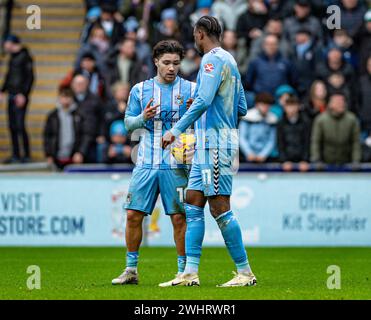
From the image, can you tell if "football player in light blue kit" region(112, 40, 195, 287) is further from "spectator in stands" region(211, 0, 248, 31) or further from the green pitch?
"spectator in stands" region(211, 0, 248, 31)

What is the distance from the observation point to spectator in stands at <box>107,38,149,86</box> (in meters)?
22.4

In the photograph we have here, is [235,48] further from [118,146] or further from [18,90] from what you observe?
[18,90]

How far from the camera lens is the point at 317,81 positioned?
21406mm

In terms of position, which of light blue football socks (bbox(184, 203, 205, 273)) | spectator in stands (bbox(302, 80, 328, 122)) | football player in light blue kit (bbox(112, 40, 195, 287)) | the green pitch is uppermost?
spectator in stands (bbox(302, 80, 328, 122))

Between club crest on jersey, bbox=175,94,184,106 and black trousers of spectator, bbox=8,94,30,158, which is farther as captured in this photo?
black trousers of spectator, bbox=8,94,30,158

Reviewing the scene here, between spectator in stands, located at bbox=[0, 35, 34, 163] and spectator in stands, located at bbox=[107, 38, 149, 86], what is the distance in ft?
5.54

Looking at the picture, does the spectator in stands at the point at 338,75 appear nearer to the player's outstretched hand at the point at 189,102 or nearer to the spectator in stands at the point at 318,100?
the spectator in stands at the point at 318,100

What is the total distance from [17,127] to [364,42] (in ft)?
22.4

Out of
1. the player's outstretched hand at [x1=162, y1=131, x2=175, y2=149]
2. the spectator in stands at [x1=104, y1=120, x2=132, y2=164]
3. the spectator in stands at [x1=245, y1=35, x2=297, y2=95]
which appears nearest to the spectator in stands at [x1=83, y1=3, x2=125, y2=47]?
the spectator in stands at [x1=104, y1=120, x2=132, y2=164]

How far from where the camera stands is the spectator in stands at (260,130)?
20.5 m

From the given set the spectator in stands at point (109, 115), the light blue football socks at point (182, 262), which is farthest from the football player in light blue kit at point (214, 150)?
the spectator in stands at point (109, 115)

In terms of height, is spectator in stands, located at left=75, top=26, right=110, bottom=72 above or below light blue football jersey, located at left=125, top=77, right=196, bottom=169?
above

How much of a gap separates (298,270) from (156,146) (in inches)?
119

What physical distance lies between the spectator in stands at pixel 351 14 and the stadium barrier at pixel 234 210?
4596mm
